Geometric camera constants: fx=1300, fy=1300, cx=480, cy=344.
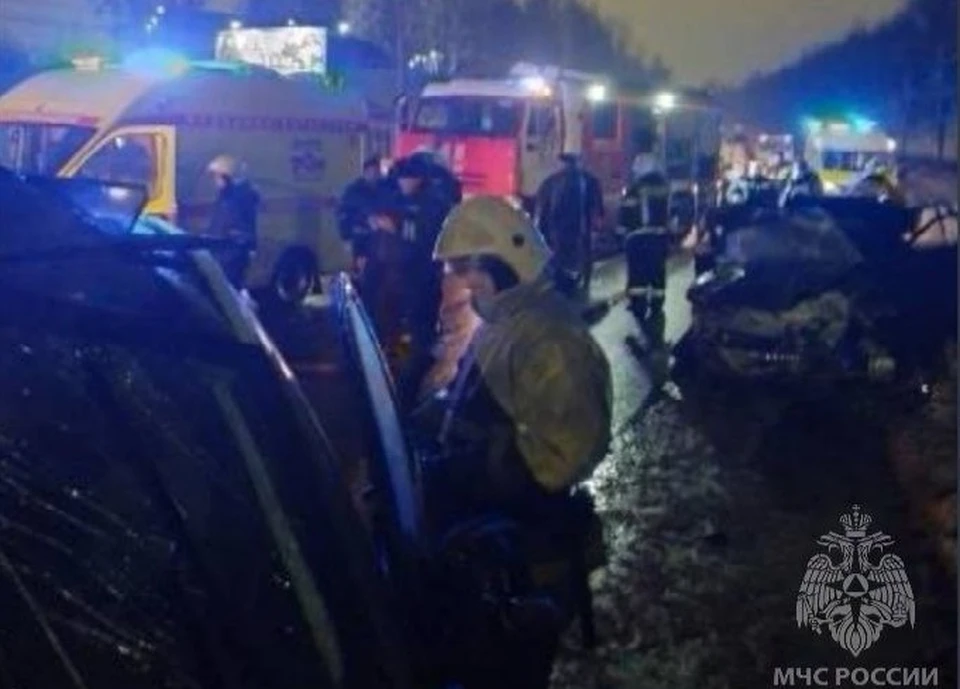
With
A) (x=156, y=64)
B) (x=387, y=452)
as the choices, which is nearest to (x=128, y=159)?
(x=156, y=64)

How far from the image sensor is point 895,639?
209 inches

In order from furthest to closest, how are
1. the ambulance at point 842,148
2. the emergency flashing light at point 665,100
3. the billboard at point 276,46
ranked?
1. the ambulance at point 842,148
2. the billboard at point 276,46
3. the emergency flashing light at point 665,100

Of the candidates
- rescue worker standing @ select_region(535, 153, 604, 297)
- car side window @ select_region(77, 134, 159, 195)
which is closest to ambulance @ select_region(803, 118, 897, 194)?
rescue worker standing @ select_region(535, 153, 604, 297)


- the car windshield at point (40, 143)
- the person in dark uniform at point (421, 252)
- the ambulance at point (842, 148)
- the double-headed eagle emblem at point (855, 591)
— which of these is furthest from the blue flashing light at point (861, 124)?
the double-headed eagle emblem at point (855, 591)

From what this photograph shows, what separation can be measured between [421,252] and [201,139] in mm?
4377

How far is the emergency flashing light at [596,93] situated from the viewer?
2200 centimetres

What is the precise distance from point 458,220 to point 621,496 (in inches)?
146

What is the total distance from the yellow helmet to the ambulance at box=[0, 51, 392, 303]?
25.1 ft

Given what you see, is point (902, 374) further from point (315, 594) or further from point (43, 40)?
point (43, 40)

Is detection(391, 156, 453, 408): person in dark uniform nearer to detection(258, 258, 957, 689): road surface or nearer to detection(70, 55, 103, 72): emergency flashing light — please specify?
detection(258, 258, 957, 689): road surface

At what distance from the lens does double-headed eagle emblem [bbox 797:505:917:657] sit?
5395mm

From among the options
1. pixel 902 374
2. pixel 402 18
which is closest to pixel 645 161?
pixel 902 374

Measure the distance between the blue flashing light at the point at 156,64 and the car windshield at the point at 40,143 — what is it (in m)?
0.88

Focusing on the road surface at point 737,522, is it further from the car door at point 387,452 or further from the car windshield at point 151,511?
the car windshield at point 151,511
